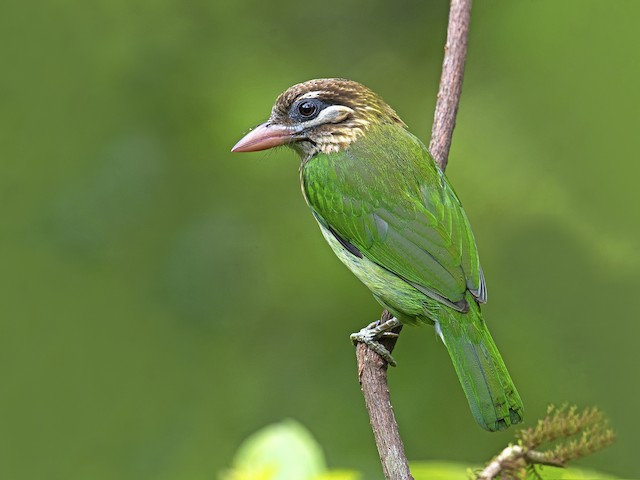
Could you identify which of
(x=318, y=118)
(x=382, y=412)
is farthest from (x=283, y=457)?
(x=318, y=118)

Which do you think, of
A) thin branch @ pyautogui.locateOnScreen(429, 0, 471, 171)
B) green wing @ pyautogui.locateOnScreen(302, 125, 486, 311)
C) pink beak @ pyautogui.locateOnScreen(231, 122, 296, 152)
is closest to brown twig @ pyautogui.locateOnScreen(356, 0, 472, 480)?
thin branch @ pyautogui.locateOnScreen(429, 0, 471, 171)

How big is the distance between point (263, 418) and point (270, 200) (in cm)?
115

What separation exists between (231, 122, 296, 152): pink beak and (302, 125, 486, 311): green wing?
16 cm

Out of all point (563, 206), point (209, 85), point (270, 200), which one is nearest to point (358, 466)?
point (270, 200)

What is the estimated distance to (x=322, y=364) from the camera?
16.9 feet

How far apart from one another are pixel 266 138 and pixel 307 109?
173mm

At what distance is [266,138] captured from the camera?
11.3 feet

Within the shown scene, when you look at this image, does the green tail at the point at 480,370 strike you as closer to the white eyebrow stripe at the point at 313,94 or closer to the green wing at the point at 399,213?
the green wing at the point at 399,213

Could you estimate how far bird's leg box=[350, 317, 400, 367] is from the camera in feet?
9.81

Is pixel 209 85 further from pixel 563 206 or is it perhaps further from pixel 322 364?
pixel 563 206

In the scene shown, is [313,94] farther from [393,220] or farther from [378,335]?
[378,335]

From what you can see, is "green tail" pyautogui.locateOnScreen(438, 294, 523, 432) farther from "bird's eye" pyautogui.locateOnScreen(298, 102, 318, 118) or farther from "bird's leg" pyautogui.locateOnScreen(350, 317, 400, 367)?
"bird's eye" pyautogui.locateOnScreen(298, 102, 318, 118)

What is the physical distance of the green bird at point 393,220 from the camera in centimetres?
294

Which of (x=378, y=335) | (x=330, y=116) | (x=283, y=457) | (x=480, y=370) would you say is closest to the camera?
(x=283, y=457)
